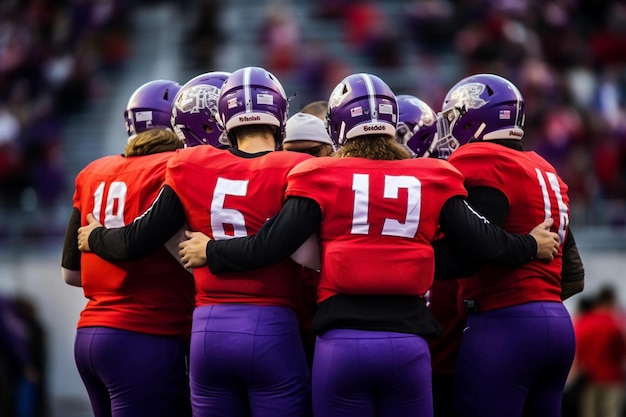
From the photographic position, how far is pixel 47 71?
19.5 metres

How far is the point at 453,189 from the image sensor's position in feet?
20.0

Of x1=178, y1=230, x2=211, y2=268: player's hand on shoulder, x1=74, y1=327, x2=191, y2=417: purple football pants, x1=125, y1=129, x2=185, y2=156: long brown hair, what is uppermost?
x1=125, y1=129, x2=185, y2=156: long brown hair

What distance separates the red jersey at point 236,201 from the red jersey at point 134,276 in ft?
1.71

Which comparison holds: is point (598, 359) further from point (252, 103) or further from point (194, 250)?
point (194, 250)

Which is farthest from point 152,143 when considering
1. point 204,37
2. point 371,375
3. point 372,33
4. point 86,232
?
point 372,33

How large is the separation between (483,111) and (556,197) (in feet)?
2.07

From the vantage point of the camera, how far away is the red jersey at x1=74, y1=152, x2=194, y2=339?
679 cm

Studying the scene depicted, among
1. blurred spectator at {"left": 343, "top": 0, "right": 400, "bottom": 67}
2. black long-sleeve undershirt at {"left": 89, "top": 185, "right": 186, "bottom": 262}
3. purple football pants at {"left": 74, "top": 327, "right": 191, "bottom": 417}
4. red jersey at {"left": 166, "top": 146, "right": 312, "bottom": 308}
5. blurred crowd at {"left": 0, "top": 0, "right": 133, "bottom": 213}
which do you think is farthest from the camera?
blurred spectator at {"left": 343, "top": 0, "right": 400, "bottom": 67}

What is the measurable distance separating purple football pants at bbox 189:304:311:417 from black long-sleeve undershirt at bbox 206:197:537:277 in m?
0.27

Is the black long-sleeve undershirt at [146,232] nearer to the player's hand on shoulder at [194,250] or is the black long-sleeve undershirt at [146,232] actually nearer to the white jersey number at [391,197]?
the player's hand on shoulder at [194,250]

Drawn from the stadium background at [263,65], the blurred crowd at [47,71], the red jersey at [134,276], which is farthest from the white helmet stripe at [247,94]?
the blurred crowd at [47,71]

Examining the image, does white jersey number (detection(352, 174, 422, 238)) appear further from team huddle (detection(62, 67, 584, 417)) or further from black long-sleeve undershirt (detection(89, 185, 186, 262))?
black long-sleeve undershirt (detection(89, 185, 186, 262))

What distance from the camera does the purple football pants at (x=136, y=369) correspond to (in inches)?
266

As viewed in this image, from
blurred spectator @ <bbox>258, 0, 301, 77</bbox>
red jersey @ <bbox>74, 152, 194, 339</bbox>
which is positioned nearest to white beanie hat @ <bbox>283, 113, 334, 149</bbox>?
red jersey @ <bbox>74, 152, 194, 339</bbox>
